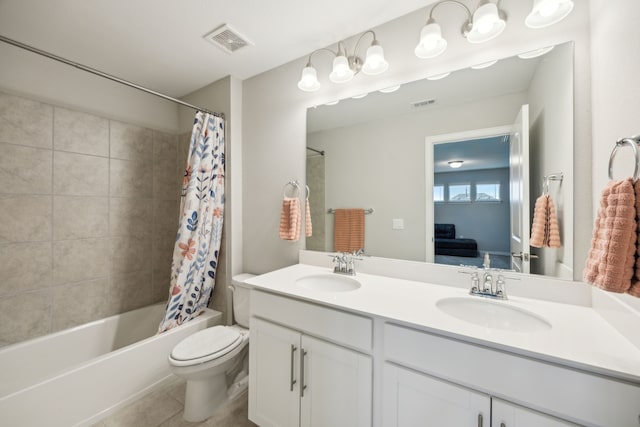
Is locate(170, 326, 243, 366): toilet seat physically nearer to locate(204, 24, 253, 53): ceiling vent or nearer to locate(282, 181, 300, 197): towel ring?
locate(282, 181, 300, 197): towel ring

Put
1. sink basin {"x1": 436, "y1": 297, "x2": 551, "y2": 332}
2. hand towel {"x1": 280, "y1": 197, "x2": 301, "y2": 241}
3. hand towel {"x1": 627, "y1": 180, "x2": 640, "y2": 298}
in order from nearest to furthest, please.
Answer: hand towel {"x1": 627, "y1": 180, "x2": 640, "y2": 298} → sink basin {"x1": 436, "y1": 297, "x2": 551, "y2": 332} → hand towel {"x1": 280, "y1": 197, "x2": 301, "y2": 241}

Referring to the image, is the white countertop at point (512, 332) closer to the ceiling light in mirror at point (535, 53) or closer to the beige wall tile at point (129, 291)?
the ceiling light in mirror at point (535, 53)

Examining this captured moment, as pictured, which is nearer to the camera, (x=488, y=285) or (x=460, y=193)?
(x=488, y=285)

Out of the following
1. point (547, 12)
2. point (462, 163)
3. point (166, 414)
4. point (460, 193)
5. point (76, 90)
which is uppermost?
point (76, 90)

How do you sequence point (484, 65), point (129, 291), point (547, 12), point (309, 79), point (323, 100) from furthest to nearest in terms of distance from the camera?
point (129, 291) → point (323, 100) → point (309, 79) → point (484, 65) → point (547, 12)

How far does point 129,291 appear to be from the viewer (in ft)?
7.12

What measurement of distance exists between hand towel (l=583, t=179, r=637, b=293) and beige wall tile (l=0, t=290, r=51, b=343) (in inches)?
116

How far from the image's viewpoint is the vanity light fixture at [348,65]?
55.6 inches

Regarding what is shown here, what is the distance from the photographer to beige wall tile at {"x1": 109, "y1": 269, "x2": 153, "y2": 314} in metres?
2.08

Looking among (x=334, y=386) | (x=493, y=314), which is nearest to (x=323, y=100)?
(x=493, y=314)

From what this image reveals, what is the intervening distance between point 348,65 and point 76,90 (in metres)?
2.15

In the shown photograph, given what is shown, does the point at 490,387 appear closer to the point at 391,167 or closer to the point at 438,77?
the point at 391,167

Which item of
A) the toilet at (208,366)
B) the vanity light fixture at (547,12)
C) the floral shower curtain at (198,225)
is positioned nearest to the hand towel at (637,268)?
the vanity light fixture at (547,12)

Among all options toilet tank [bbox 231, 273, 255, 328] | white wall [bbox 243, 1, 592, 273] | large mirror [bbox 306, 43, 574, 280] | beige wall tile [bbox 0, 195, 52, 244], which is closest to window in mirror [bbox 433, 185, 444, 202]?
large mirror [bbox 306, 43, 574, 280]
